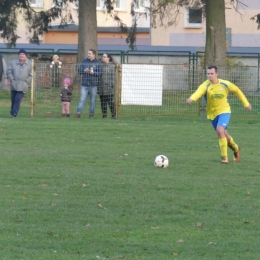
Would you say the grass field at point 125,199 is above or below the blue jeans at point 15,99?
below

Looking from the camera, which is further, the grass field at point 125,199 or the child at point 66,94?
the child at point 66,94

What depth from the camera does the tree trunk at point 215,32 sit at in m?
27.2

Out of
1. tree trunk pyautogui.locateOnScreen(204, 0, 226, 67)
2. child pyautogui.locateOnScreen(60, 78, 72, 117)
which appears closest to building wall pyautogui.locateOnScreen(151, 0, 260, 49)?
tree trunk pyautogui.locateOnScreen(204, 0, 226, 67)

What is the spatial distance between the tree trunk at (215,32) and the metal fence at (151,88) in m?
5.18

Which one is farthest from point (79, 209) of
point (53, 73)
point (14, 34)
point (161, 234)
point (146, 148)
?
point (14, 34)

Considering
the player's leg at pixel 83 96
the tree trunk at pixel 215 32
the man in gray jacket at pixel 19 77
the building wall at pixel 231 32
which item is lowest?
the player's leg at pixel 83 96

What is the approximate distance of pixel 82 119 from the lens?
2080 cm

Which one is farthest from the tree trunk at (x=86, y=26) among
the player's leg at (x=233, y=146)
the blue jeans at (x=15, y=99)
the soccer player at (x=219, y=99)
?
the player's leg at (x=233, y=146)

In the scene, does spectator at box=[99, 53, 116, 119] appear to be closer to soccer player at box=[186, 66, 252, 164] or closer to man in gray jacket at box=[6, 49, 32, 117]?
man in gray jacket at box=[6, 49, 32, 117]

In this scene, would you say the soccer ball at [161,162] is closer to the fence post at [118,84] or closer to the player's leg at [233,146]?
the player's leg at [233,146]

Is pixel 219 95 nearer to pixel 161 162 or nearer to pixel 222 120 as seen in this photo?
pixel 222 120

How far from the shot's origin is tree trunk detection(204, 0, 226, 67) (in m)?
27.2

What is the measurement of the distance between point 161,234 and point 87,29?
76.4ft

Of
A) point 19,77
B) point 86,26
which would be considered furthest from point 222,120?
point 86,26
